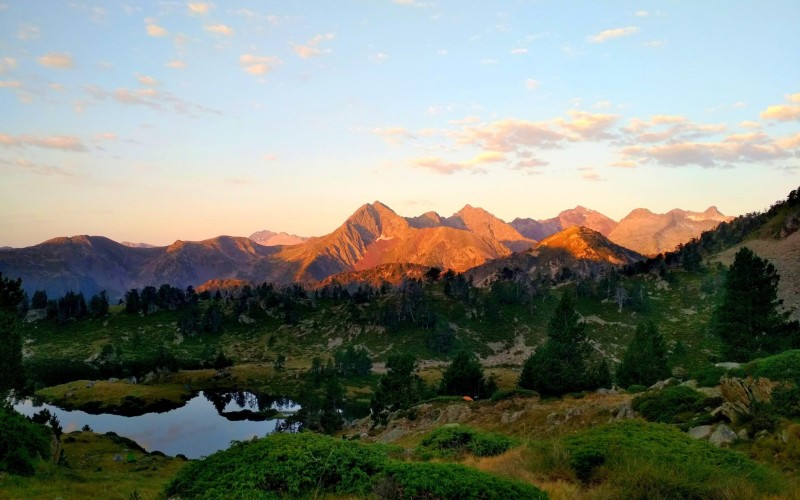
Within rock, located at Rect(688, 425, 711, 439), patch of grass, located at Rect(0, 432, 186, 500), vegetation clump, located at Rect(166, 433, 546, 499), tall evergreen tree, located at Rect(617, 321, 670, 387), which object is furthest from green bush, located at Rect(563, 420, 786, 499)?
tall evergreen tree, located at Rect(617, 321, 670, 387)

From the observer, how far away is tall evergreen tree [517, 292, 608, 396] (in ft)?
153

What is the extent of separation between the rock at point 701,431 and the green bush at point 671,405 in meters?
2.03

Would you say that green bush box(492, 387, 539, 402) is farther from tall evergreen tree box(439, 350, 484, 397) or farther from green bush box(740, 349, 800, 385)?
green bush box(740, 349, 800, 385)

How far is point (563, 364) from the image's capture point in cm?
4912

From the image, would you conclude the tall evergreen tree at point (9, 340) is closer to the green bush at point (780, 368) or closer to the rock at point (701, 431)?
the rock at point (701, 431)

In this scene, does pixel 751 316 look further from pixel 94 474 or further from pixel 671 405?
pixel 94 474

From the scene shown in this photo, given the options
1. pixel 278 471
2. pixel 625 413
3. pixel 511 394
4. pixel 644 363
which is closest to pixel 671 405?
pixel 625 413

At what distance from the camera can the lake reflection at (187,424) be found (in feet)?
270

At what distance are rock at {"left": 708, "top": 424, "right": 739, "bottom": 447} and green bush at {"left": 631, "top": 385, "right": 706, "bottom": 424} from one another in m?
3.84

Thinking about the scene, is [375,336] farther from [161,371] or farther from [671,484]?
[671,484]

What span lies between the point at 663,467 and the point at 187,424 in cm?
10578

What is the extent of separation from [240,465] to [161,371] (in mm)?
150744

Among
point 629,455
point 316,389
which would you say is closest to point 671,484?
point 629,455

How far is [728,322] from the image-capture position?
49.1m
